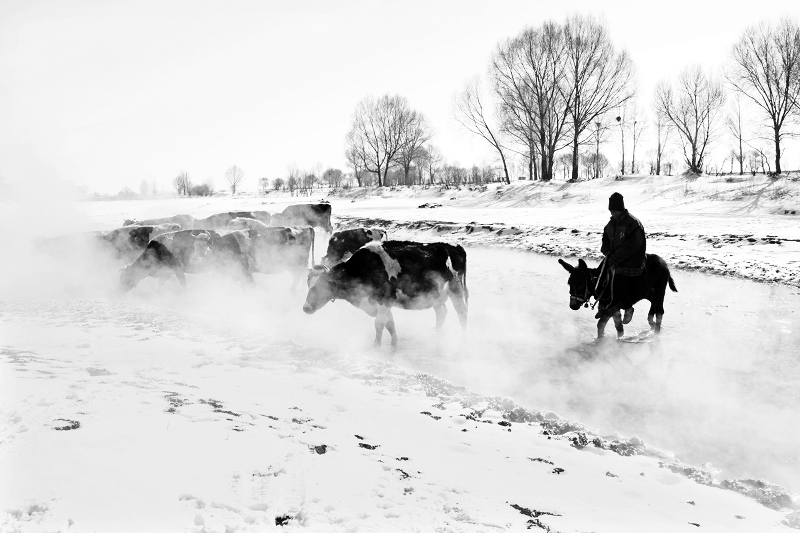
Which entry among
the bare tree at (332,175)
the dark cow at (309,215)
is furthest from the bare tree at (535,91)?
the bare tree at (332,175)

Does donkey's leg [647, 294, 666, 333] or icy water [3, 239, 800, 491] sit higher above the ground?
donkey's leg [647, 294, 666, 333]

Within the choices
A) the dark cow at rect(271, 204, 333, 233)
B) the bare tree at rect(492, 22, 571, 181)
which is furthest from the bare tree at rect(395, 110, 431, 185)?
the dark cow at rect(271, 204, 333, 233)

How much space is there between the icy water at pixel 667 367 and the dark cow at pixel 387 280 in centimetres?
69

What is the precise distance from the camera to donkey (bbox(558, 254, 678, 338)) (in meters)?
8.08

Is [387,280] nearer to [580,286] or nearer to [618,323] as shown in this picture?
[580,286]

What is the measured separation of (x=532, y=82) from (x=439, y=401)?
131 feet

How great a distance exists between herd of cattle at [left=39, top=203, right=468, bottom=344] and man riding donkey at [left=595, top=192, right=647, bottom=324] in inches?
94.8

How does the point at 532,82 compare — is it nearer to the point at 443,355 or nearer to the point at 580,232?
the point at 580,232

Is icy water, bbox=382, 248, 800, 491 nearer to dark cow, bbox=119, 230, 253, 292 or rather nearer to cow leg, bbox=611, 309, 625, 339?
cow leg, bbox=611, 309, 625, 339

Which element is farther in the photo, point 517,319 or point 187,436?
point 517,319

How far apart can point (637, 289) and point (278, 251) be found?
913 cm

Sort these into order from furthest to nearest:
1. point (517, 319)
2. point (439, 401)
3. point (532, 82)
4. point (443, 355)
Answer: point (532, 82), point (517, 319), point (443, 355), point (439, 401)

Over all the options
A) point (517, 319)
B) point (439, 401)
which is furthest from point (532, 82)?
point (439, 401)

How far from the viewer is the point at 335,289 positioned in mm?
8594
